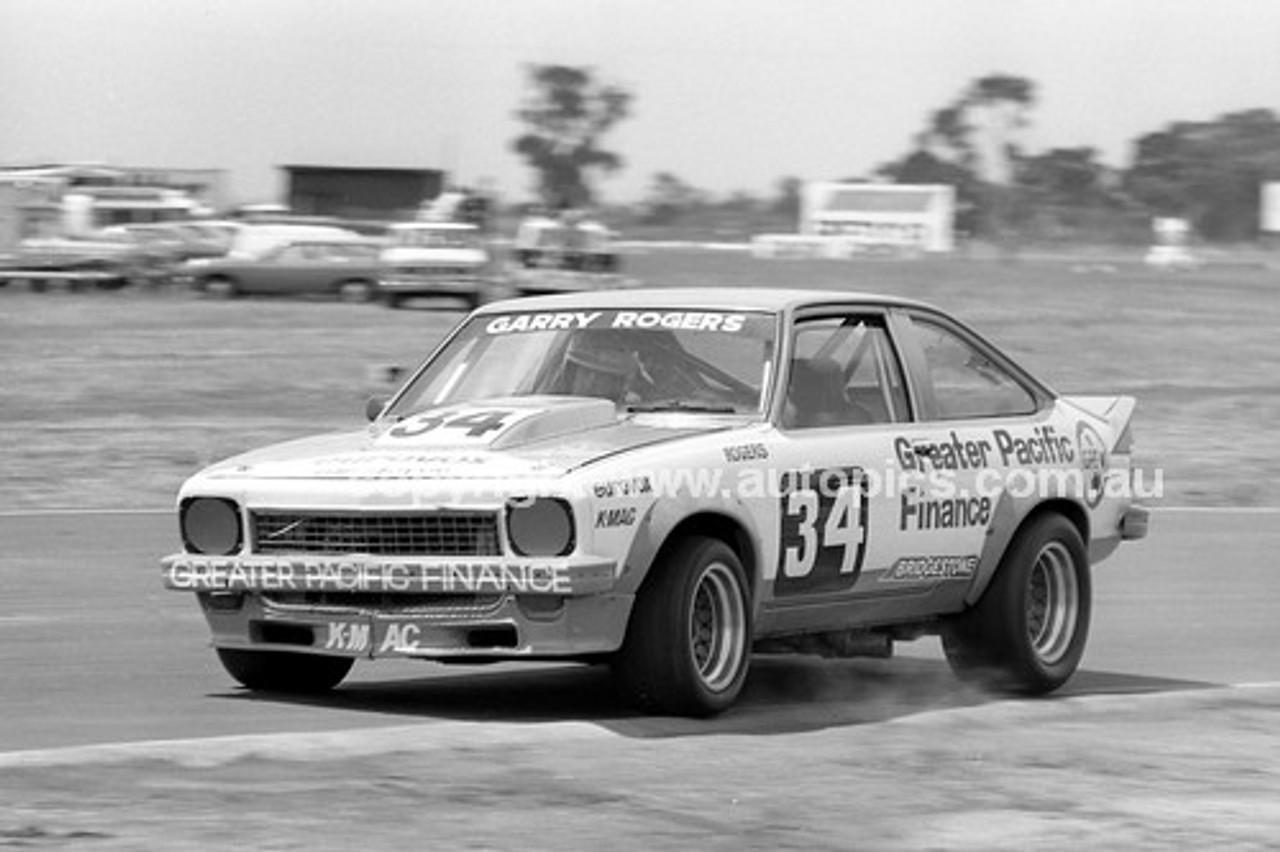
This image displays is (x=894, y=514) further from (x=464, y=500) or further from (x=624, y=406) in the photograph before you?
(x=464, y=500)

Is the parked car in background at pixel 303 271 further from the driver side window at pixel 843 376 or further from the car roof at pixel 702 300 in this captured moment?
the driver side window at pixel 843 376

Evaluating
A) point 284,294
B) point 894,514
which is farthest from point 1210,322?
point 894,514

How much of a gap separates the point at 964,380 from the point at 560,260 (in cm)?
3358

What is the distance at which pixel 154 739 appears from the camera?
8.19m

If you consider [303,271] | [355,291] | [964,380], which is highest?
[303,271]

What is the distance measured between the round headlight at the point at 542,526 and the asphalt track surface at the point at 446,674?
545mm

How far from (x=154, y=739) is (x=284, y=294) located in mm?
38851

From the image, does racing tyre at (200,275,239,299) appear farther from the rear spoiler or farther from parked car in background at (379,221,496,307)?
the rear spoiler

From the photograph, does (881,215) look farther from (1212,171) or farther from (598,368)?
(598,368)

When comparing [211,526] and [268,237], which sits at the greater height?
[268,237]

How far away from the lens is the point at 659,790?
711 cm

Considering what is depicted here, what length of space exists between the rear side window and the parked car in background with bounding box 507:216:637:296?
3264cm

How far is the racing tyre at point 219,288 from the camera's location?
153 feet

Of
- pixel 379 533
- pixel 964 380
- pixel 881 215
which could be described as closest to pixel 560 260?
pixel 964 380
